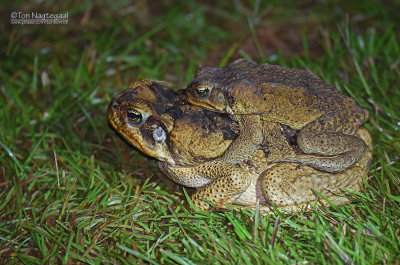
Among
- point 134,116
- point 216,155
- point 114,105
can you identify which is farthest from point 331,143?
point 114,105

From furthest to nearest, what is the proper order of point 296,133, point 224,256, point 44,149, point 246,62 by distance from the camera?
1. point 44,149
2. point 246,62
3. point 296,133
4. point 224,256

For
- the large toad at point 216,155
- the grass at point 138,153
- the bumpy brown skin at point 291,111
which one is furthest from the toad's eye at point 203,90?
the grass at point 138,153

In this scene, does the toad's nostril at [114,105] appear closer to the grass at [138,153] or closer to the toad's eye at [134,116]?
the toad's eye at [134,116]

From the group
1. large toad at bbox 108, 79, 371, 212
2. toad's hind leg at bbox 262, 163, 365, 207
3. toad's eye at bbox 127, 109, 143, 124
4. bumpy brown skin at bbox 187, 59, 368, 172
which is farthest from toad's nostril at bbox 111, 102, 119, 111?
toad's hind leg at bbox 262, 163, 365, 207

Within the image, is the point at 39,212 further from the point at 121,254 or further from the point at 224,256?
the point at 224,256

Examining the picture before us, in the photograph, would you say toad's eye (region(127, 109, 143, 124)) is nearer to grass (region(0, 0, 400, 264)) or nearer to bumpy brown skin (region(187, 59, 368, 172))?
bumpy brown skin (region(187, 59, 368, 172))

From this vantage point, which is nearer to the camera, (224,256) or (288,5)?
(224,256)

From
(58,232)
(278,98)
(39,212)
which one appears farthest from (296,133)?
(39,212)
